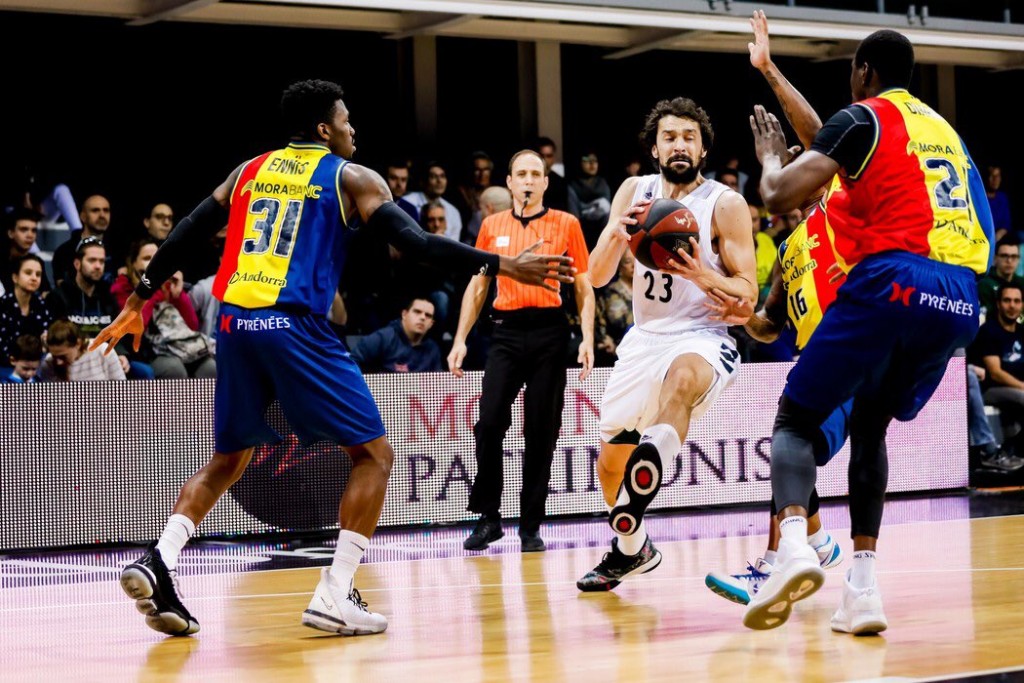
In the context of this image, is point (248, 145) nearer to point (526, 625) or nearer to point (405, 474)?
point (405, 474)

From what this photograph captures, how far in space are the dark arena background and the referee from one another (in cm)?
40

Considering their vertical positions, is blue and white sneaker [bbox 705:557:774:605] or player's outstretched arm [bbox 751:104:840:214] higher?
player's outstretched arm [bbox 751:104:840:214]

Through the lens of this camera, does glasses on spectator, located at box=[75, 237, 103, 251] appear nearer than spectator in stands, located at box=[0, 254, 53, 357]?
No

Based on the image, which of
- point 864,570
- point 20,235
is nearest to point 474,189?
point 20,235

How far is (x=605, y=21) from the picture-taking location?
1233cm

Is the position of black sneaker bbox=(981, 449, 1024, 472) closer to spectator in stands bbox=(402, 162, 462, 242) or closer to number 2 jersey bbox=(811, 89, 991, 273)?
spectator in stands bbox=(402, 162, 462, 242)

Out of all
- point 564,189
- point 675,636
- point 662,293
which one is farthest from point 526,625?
point 564,189

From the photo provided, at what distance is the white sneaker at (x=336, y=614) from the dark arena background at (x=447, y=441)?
0.08m

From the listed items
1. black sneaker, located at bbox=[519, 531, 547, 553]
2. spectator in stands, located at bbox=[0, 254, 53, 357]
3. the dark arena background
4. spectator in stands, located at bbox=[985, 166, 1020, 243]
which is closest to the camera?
the dark arena background

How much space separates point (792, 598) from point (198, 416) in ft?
17.0

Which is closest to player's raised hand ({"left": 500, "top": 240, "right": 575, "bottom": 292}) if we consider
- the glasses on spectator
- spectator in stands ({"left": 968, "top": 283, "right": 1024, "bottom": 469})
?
the glasses on spectator

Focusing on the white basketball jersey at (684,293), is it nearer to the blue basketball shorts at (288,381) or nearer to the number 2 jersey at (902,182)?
the number 2 jersey at (902,182)

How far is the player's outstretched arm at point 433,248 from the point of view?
5.06 metres

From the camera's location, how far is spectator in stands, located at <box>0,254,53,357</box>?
961cm
